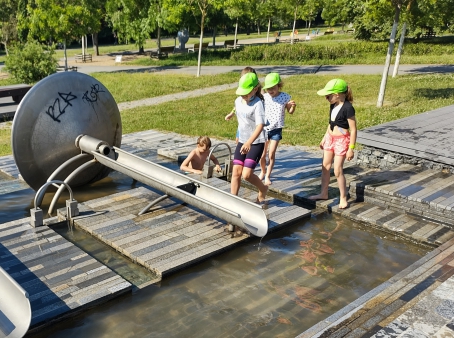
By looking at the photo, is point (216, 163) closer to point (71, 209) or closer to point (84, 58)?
point (71, 209)

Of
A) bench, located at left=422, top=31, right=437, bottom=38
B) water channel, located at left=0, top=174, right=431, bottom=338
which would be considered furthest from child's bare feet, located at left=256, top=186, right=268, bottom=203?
bench, located at left=422, top=31, right=437, bottom=38

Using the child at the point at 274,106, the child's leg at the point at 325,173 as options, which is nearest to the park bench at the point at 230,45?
the child at the point at 274,106

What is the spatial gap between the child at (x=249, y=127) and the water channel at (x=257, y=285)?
39.8 inches

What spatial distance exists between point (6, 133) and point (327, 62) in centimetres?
2109

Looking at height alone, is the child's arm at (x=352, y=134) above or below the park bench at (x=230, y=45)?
below

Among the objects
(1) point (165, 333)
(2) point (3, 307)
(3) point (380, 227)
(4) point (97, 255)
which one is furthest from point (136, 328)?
(3) point (380, 227)

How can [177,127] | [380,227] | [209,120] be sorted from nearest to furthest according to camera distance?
[380,227] < [177,127] < [209,120]

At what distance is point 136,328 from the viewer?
14.6 ft

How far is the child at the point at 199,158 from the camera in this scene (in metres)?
8.41

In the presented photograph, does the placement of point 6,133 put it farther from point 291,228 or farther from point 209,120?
point 291,228

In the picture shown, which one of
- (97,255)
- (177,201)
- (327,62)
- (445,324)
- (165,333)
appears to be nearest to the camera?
(445,324)

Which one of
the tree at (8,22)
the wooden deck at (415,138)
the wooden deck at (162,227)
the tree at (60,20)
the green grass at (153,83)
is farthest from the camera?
the tree at (8,22)

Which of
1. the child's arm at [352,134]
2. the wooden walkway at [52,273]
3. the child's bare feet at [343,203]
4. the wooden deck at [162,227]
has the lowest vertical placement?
the wooden walkway at [52,273]

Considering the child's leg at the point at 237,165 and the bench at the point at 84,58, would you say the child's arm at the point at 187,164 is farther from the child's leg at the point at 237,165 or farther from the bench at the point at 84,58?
the bench at the point at 84,58
